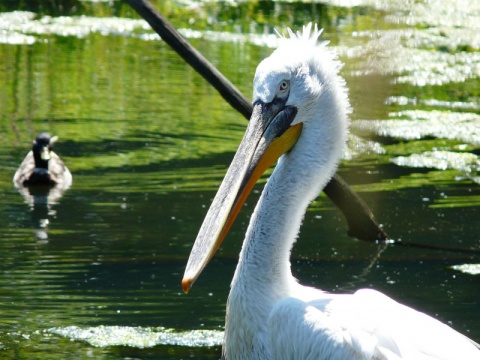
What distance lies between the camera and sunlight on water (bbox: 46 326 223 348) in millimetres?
5246

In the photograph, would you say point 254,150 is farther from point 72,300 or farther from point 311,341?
point 72,300

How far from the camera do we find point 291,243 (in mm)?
4074

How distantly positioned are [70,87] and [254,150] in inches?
349

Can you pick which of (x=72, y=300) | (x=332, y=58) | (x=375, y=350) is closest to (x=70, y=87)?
(x=72, y=300)

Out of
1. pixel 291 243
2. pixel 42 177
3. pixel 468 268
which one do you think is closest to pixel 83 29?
pixel 42 177

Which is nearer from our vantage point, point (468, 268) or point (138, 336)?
point (138, 336)

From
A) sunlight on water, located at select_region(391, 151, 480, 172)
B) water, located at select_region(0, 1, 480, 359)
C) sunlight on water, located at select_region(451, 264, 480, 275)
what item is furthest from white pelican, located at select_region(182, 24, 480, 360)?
sunlight on water, located at select_region(391, 151, 480, 172)

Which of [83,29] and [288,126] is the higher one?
[288,126]

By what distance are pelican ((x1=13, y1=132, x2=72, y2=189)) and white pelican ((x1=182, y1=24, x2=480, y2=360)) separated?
4.81 metres

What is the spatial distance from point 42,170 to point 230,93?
273 centimetres

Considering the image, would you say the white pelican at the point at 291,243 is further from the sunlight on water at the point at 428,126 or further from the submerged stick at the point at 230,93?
the sunlight on water at the point at 428,126

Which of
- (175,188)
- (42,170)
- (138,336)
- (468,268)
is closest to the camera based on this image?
(138,336)

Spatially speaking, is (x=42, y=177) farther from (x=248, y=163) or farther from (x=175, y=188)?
(x=248, y=163)

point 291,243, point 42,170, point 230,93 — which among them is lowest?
point 42,170
